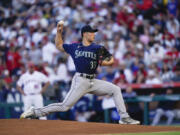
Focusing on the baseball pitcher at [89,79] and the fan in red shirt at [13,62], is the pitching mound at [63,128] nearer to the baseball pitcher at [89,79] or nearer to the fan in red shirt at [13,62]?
the baseball pitcher at [89,79]

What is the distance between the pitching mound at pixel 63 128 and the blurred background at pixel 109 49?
4.62m

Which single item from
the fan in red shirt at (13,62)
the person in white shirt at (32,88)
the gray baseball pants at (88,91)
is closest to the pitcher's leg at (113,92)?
the gray baseball pants at (88,91)

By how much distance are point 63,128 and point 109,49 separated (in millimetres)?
7903

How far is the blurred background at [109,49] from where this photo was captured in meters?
13.6

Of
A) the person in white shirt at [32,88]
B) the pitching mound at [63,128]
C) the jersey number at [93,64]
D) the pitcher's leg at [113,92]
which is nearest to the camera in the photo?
the pitching mound at [63,128]

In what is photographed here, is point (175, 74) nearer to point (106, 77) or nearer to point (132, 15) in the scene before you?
point (106, 77)

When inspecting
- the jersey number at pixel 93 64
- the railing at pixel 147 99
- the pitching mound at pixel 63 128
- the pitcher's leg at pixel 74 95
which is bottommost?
the railing at pixel 147 99

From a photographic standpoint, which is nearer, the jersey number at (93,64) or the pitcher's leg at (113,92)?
the pitcher's leg at (113,92)

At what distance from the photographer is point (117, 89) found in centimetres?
888

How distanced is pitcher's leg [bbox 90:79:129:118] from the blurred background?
173 inches

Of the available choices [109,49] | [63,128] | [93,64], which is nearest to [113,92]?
[93,64]

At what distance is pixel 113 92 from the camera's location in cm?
886

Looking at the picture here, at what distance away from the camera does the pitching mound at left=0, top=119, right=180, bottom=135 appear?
309 inches

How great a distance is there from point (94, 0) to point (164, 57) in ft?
15.8
